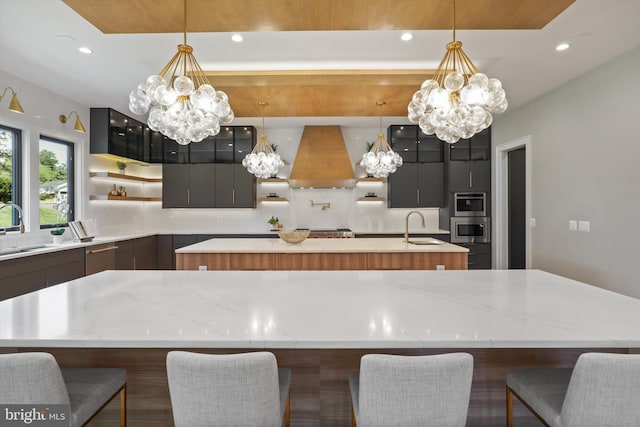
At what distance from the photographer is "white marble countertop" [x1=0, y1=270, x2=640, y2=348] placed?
1.18 meters

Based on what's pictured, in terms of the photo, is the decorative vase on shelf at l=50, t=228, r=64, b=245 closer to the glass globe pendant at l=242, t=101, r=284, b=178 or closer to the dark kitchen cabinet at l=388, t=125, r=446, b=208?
the glass globe pendant at l=242, t=101, r=284, b=178

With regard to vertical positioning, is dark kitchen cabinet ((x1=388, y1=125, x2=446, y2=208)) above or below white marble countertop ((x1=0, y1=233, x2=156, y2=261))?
above

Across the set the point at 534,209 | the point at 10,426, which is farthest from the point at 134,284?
the point at 534,209

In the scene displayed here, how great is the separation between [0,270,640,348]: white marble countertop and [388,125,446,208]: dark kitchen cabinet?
406cm

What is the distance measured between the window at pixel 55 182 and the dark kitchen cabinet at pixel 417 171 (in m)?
4.88

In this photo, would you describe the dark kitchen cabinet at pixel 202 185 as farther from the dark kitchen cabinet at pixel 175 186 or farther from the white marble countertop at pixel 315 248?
the white marble countertop at pixel 315 248

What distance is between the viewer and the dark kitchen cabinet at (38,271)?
3144 mm

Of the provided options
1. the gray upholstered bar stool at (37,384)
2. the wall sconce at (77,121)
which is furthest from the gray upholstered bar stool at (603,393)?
the wall sconce at (77,121)

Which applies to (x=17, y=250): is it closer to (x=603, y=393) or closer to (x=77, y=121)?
(x=77, y=121)

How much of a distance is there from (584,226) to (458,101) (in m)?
2.84

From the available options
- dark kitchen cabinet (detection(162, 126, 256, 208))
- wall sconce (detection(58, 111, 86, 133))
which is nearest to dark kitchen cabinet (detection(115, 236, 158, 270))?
dark kitchen cabinet (detection(162, 126, 256, 208))

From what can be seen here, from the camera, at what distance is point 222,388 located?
1056mm

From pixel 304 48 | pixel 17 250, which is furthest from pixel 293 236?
pixel 17 250

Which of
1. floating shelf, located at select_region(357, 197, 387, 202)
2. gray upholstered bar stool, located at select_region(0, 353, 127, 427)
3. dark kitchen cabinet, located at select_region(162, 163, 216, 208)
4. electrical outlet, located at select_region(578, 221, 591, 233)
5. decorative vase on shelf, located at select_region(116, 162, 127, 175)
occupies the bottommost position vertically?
gray upholstered bar stool, located at select_region(0, 353, 127, 427)
